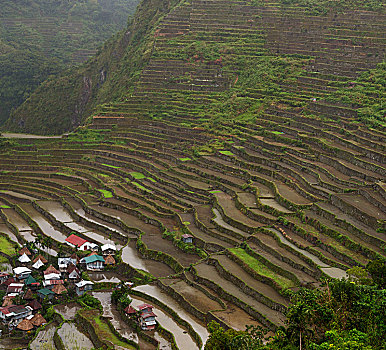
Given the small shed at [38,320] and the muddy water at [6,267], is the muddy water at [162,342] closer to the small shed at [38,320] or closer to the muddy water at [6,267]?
the small shed at [38,320]

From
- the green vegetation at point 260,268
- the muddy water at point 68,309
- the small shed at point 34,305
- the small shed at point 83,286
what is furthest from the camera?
the small shed at point 83,286

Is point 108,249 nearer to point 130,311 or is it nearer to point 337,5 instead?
point 130,311

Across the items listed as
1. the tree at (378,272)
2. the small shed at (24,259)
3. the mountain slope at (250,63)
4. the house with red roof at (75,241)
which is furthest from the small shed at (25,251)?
the tree at (378,272)

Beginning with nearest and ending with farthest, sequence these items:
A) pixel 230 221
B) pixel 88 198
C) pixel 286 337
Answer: pixel 286 337
pixel 230 221
pixel 88 198

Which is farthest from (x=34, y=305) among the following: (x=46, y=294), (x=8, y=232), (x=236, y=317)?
(x=8, y=232)

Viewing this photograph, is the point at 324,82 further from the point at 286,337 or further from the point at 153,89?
the point at 286,337

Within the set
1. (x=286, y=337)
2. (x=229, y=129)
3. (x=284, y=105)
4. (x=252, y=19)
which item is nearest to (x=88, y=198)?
(x=229, y=129)
